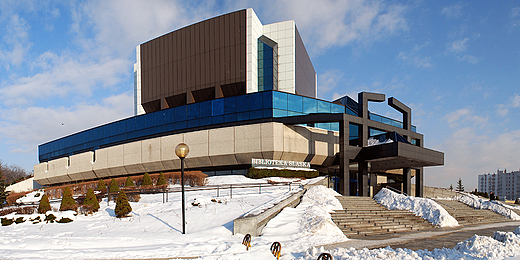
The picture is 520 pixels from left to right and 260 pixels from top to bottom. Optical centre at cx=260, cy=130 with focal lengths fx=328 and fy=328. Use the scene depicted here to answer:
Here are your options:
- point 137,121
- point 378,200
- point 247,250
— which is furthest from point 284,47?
point 247,250

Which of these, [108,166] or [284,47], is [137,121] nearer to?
[108,166]

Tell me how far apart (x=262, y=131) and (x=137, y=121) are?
766 inches

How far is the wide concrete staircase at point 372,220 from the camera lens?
15273 mm

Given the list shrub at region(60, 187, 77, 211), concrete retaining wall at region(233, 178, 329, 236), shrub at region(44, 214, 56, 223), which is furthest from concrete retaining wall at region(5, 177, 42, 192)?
concrete retaining wall at region(233, 178, 329, 236)

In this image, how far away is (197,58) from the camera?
44.1 m

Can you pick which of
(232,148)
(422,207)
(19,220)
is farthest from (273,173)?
(19,220)

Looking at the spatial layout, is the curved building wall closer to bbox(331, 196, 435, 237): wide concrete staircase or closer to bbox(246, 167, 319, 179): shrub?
bbox(246, 167, 319, 179): shrub

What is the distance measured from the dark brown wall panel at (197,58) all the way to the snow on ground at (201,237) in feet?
84.1

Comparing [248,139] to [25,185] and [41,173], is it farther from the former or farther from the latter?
[25,185]

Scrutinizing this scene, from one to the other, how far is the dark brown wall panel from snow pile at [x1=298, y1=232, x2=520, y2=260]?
33.5m

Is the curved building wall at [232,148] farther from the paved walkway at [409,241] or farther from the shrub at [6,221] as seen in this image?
the paved walkway at [409,241]

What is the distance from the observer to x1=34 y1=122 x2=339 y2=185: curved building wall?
33.4 meters

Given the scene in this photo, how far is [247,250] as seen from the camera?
1076 cm

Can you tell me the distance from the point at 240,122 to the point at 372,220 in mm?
21559
